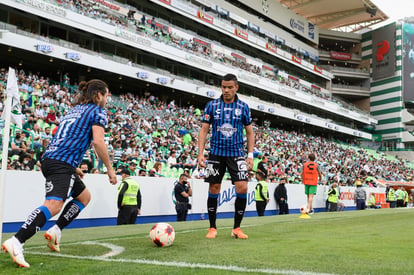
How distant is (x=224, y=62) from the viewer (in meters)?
44.8

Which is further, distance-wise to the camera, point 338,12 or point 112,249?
point 338,12

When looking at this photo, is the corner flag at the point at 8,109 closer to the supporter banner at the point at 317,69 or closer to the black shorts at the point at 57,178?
the black shorts at the point at 57,178

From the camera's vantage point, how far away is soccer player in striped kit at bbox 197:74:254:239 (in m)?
6.40

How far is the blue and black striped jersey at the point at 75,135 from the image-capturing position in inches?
182

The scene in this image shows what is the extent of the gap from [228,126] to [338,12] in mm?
70009

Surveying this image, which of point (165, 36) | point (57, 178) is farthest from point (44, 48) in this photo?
point (57, 178)

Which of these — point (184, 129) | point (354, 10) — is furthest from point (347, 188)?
point (354, 10)

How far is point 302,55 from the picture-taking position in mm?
65375

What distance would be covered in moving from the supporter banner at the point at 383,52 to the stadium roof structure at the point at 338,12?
274cm

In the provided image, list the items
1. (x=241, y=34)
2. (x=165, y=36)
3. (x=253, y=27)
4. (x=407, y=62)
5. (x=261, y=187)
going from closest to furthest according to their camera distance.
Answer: (x=261, y=187) → (x=165, y=36) → (x=241, y=34) → (x=253, y=27) → (x=407, y=62)

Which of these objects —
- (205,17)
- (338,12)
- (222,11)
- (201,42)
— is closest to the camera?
(201,42)

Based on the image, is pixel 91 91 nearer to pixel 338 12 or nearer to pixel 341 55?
pixel 338 12

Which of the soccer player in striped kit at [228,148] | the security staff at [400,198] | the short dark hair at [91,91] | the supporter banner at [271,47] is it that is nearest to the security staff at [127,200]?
the soccer player in striped kit at [228,148]

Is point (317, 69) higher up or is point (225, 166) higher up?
point (317, 69)
